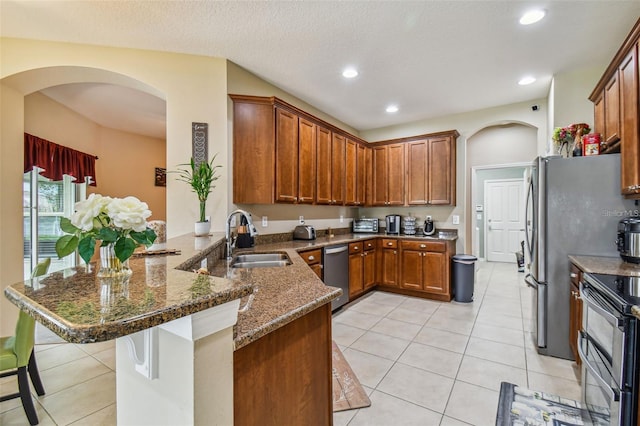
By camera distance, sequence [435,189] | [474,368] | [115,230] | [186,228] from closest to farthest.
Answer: [115,230] < [474,368] < [186,228] < [435,189]

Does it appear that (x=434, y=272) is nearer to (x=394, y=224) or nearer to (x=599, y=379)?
(x=394, y=224)

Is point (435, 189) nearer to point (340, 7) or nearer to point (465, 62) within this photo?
point (465, 62)

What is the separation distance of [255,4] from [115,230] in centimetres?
204

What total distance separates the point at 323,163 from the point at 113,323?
3.58 metres

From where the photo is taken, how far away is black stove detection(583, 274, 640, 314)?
126 centimetres

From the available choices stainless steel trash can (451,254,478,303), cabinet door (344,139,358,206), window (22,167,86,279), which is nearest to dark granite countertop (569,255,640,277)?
stainless steel trash can (451,254,478,303)

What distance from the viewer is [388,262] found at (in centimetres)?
447

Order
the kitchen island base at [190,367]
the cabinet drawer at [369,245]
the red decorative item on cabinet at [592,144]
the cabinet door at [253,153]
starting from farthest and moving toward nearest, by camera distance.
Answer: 1. the cabinet drawer at [369,245]
2. the cabinet door at [253,153]
3. the red decorative item on cabinet at [592,144]
4. the kitchen island base at [190,367]

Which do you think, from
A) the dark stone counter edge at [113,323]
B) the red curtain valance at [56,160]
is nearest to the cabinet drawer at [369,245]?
the dark stone counter edge at [113,323]

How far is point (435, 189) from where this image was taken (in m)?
4.49

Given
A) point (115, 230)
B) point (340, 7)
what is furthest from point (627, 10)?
point (115, 230)

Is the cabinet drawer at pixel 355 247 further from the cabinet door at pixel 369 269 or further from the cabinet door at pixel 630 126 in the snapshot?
the cabinet door at pixel 630 126

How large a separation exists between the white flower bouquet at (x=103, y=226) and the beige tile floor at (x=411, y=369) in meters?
1.66

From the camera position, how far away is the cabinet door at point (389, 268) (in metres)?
4.41
